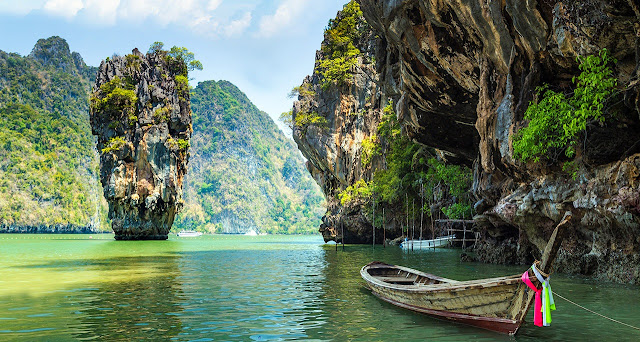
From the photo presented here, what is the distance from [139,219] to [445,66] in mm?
50633

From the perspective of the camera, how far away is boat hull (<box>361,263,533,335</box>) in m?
7.85

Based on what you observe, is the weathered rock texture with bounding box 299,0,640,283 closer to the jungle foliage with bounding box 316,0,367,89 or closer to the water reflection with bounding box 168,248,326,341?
the water reflection with bounding box 168,248,326,341

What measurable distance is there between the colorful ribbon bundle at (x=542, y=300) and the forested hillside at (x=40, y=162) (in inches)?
4431

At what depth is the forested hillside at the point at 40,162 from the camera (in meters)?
102

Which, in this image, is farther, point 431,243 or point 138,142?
point 138,142

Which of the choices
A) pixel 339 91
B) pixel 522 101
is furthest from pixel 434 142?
pixel 339 91

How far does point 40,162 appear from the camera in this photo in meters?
108

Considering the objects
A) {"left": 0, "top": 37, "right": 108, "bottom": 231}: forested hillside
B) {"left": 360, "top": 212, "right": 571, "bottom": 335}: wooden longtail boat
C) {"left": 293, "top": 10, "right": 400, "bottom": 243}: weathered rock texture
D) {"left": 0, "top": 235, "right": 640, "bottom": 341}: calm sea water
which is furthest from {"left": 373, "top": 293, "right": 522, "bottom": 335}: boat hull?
{"left": 0, "top": 37, "right": 108, "bottom": 231}: forested hillside

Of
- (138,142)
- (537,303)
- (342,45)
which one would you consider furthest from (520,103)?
(138,142)

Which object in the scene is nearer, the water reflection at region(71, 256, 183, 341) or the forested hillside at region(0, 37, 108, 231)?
the water reflection at region(71, 256, 183, 341)

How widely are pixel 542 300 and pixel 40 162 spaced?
12050 cm

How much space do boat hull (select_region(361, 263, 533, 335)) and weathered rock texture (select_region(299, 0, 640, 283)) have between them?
656 cm

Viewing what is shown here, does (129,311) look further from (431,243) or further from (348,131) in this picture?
(348,131)

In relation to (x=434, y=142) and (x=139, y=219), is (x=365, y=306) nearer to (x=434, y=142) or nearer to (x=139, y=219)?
(x=434, y=142)
